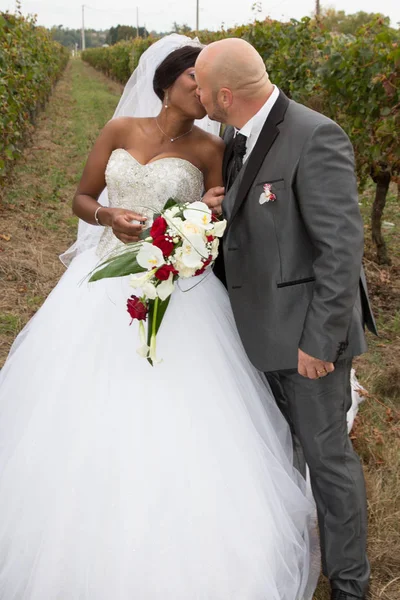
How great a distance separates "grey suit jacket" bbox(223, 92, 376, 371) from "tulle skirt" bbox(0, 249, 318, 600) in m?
0.31

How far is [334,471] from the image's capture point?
2635mm

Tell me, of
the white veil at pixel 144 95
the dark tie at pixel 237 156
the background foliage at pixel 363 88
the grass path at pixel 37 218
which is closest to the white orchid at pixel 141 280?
the dark tie at pixel 237 156

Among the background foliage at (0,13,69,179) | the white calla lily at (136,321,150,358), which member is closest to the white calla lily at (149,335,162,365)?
the white calla lily at (136,321,150,358)

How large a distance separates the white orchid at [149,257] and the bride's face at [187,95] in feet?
2.99

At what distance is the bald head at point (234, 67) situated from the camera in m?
2.44

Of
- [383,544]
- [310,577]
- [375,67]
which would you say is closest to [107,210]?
[310,577]

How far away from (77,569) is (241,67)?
2034mm

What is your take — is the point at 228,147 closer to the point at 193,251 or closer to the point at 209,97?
the point at 209,97

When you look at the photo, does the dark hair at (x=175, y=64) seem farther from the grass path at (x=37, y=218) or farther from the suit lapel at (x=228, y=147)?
the grass path at (x=37, y=218)

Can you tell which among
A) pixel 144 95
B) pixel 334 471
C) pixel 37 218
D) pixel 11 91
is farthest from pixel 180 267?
pixel 11 91

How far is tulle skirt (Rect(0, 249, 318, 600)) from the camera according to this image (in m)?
2.44

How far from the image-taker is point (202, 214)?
2.46 metres

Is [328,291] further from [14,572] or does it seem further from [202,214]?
[14,572]

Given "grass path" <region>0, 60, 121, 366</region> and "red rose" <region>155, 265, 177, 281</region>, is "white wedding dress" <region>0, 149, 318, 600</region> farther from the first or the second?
"grass path" <region>0, 60, 121, 366</region>
